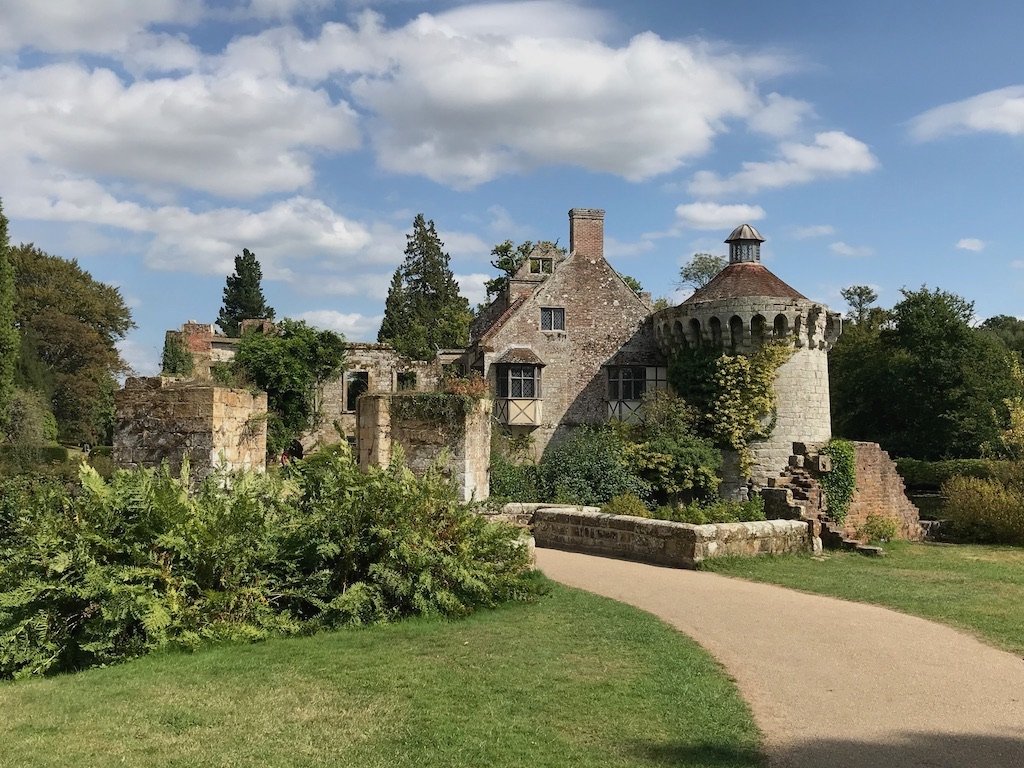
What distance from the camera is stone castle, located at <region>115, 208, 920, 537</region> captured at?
24641mm

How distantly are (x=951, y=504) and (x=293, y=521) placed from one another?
705 inches

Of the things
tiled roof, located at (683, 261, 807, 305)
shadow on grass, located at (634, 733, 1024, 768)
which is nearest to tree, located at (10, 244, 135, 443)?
tiled roof, located at (683, 261, 807, 305)

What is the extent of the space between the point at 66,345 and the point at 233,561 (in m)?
44.3

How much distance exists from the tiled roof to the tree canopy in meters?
10.8

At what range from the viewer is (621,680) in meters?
6.21

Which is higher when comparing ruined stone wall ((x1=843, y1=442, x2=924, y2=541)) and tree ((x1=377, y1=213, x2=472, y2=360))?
tree ((x1=377, y1=213, x2=472, y2=360))

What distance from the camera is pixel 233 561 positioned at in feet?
25.5

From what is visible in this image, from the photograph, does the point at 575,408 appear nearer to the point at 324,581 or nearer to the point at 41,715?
the point at 324,581

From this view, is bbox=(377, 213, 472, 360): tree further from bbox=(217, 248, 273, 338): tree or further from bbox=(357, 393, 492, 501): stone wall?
bbox=(357, 393, 492, 501): stone wall

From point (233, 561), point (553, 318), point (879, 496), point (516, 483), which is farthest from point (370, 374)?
point (233, 561)

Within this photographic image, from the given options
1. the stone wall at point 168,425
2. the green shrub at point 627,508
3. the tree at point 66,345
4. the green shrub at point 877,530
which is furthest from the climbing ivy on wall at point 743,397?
the tree at point 66,345

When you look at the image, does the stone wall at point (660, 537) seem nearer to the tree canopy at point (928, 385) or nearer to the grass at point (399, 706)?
the grass at point (399, 706)


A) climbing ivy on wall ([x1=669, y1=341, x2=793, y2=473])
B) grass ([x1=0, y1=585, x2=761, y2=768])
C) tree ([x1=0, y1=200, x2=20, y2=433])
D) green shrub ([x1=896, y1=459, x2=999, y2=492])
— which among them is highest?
tree ([x1=0, y1=200, x2=20, y2=433])

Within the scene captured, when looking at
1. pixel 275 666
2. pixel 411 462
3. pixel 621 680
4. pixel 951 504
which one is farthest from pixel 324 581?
pixel 951 504
